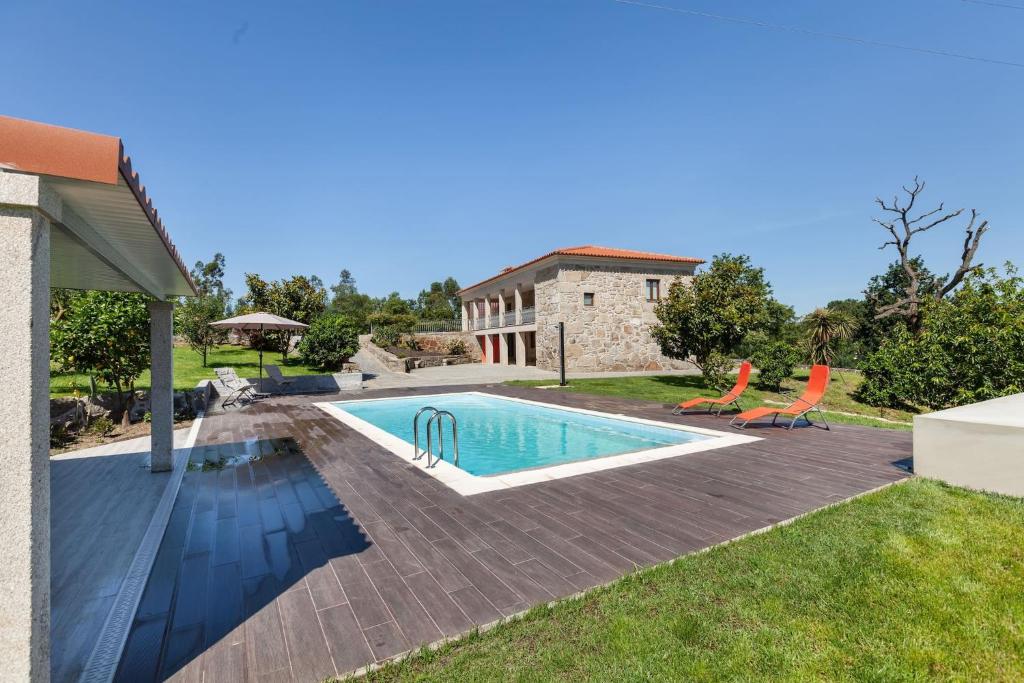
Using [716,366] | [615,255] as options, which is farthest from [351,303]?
A: [716,366]

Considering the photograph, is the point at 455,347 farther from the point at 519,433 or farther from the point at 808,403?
the point at 808,403

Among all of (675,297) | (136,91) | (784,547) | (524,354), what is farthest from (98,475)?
(524,354)

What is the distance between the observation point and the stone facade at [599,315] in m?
22.8

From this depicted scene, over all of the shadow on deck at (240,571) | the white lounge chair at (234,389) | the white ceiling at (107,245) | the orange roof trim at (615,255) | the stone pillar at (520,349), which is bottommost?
the shadow on deck at (240,571)

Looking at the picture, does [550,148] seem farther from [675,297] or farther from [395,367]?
[395,367]

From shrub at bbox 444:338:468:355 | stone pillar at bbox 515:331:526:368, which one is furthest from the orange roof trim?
shrub at bbox 444:338:468:355

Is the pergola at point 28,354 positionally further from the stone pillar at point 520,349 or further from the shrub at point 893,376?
the stone pillar at point 520,349

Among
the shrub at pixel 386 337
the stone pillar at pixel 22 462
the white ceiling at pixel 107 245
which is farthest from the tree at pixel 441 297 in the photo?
the stone pillar at pixel 22 462

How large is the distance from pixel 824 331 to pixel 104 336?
39.4 metres

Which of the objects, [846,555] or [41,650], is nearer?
[41,650]

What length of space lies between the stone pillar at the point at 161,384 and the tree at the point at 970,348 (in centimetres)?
1543

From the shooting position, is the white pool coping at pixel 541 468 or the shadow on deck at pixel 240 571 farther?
the white pool coping at pixel 541 468

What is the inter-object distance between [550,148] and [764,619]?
2048 centimetres

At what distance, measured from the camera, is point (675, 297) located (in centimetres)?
A: 1711
